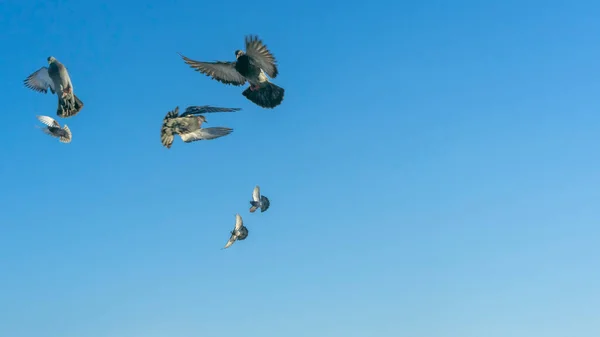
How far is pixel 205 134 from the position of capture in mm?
21203

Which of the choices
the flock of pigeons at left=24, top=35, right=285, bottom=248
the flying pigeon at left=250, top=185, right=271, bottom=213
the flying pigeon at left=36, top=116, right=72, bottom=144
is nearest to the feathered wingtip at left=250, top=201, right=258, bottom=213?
the flying pigeon at left=250, top=185, right=271, bottom=213

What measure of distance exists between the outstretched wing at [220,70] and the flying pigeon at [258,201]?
6.26 metres

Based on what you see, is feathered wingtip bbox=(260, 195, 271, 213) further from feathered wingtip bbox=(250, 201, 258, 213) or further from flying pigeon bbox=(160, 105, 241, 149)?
flying pigeon bbox=(160, 105, 241, 149)

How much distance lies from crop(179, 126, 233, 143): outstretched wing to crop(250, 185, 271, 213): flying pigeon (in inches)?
243

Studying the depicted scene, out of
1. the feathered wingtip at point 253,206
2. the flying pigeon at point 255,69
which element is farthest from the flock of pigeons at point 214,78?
the feathered wingtip at point 253,206

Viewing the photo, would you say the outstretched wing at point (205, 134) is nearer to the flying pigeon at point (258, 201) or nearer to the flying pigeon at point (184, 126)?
the flying pigeon at point (184, 126)

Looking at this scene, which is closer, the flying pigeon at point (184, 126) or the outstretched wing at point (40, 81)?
the flying pigeon at point (184, 126)

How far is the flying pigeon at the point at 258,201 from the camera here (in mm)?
27281

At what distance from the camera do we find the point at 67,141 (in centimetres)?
2106

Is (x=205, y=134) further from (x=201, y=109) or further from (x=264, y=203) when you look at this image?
(x=264, y=203)

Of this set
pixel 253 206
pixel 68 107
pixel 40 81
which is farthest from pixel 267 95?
pixel 40 81

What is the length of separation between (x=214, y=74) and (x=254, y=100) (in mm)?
2388

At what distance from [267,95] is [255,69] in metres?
0.98

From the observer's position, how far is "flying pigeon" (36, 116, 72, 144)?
827 inches
